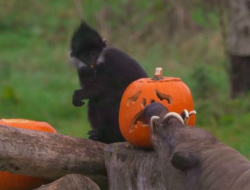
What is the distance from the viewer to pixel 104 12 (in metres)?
16.3

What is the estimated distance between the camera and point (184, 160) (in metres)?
3.87

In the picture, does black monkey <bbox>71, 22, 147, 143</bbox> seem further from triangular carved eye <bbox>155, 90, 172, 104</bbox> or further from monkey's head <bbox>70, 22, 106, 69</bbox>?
triangular carved eye <bbox>155, 90, 172, 104</bbox>

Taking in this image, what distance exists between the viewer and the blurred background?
33.8ft

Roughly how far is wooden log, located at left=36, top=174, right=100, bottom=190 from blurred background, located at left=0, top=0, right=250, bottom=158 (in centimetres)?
336

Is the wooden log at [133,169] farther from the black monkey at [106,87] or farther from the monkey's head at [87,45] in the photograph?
the monkey's head at [87,45]

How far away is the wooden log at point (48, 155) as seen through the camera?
501cm

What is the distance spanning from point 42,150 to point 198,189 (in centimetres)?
159

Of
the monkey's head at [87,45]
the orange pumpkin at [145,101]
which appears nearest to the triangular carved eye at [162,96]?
the orange pumpkin at [145,101]

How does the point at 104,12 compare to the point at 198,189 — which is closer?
the point at 198,189

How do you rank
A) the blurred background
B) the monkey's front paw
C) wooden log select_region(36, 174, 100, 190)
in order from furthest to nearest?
1. the blurred background
2. the monkey's front paw
3. wooden log select_region(36, 174, 100, 190)

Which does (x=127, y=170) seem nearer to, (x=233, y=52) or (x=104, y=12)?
(x=233, y=52)

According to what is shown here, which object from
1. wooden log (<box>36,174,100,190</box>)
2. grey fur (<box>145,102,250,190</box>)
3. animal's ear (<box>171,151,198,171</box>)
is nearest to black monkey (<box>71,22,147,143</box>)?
wooden log (<box>36,174,100,190</box>)

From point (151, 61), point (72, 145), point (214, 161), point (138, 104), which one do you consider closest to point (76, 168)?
point (72, 145)

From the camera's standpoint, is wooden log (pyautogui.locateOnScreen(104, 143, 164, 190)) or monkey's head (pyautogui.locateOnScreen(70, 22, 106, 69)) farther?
monkey's head (pyautogui.locateOnScreen(70, 22, 106, 69))
